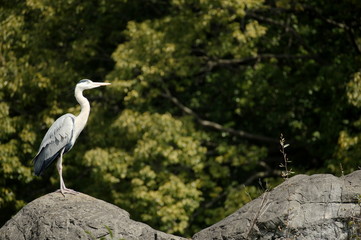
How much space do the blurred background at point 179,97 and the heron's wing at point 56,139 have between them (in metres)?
4.28

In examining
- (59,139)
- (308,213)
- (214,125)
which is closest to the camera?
(308,213)

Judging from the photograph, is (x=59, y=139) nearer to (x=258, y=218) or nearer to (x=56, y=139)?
(x=56, y=139)

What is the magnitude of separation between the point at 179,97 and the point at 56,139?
304 inches

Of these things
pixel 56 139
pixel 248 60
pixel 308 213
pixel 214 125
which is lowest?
pixel 214 125

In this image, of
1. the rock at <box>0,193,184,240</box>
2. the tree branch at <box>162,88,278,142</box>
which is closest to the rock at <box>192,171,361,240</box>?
the rock at <box>0,193,184,240</box>

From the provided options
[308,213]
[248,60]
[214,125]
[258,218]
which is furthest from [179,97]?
[308,213]

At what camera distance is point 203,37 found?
1605cm

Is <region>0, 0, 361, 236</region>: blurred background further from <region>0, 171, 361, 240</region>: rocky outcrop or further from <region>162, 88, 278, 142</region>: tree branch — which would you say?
<region>0, 171, 361, 240</region>: rocky outcrop

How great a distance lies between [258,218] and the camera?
8.41 metres

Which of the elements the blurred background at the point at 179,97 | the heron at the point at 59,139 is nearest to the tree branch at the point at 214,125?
the blurred background at the point at 179,97

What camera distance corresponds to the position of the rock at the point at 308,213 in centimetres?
825

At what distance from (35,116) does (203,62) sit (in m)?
4.06

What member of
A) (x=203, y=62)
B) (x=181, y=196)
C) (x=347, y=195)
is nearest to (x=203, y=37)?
(x=203, y=62)

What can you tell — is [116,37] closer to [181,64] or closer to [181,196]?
[181,64]
